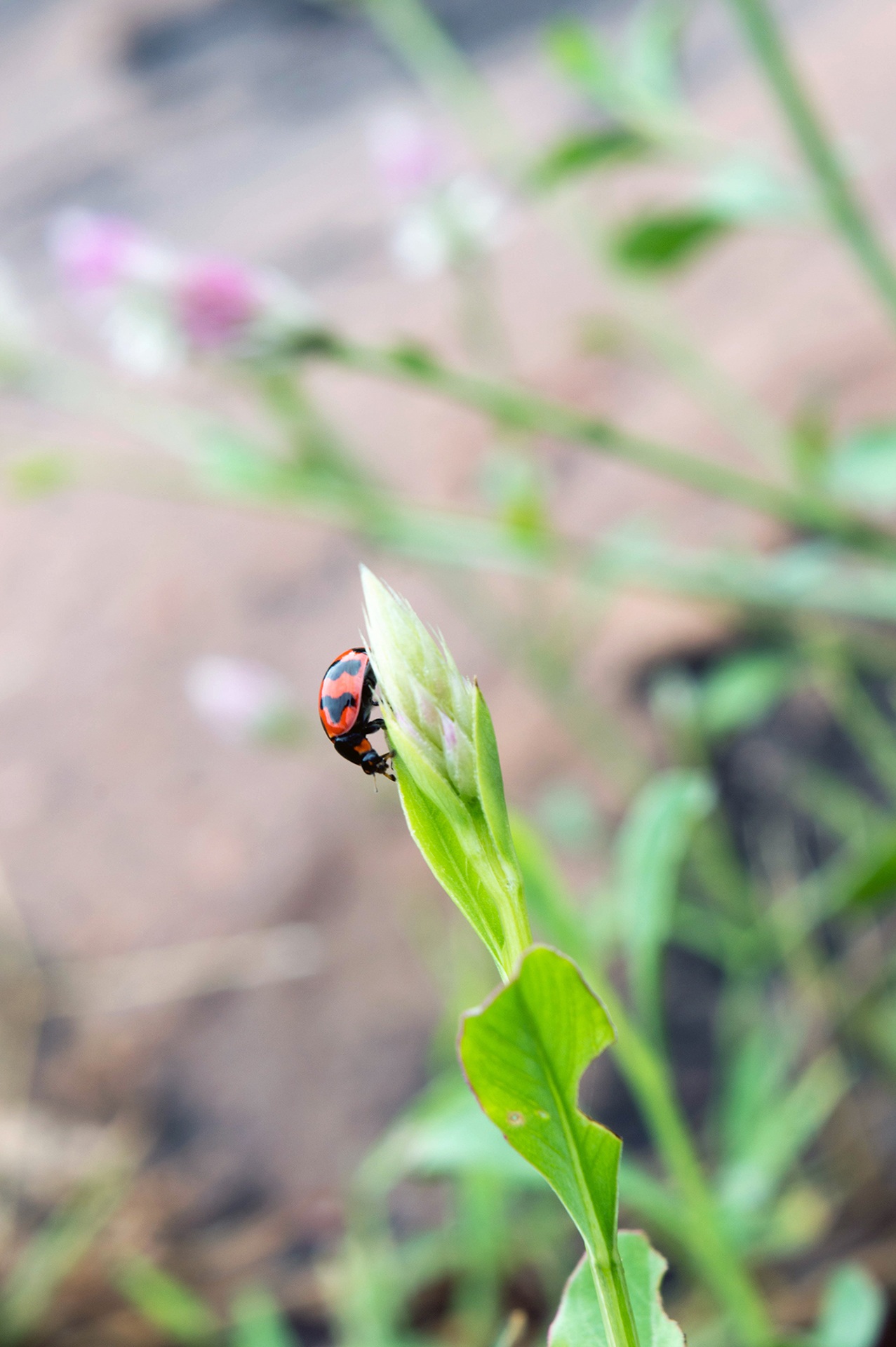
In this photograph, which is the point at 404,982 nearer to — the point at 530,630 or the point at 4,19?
the point at 530,630

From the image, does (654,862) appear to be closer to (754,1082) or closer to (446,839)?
(446,839)

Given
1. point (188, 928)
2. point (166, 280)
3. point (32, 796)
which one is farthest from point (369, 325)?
point (166, 280)

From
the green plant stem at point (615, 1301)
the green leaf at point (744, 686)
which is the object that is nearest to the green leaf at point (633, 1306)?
the green plant stem at point (615, 1301)

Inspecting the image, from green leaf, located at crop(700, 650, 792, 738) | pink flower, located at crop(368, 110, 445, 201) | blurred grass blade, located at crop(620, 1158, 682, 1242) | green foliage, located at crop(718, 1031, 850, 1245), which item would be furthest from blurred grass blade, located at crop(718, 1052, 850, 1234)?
pink flower, located at crop(368, 110, 445, 201)

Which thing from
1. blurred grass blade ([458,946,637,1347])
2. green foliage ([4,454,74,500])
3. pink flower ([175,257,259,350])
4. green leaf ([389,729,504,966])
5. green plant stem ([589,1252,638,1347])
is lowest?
green plant stem ([589,1252,638,1347])

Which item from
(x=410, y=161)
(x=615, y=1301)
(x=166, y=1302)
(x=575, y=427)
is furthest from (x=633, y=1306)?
(x=410, y=161)

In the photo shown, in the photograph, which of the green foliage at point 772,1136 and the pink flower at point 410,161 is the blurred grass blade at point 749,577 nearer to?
the green foliage at point 772,1136

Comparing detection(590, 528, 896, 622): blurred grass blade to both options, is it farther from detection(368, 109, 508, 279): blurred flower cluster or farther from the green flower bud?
the green flower bud
